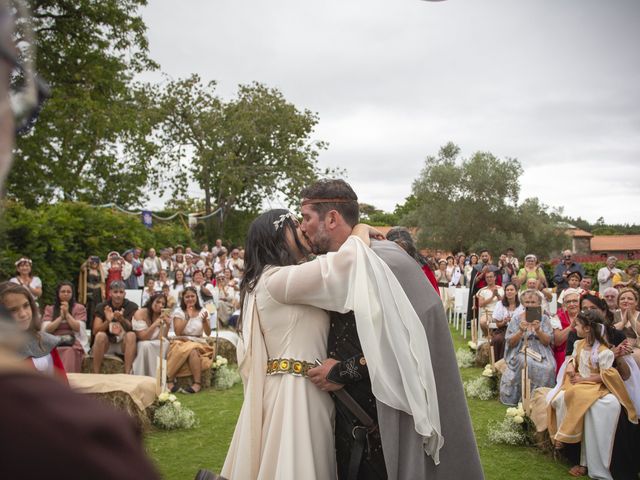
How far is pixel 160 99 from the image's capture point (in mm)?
35531

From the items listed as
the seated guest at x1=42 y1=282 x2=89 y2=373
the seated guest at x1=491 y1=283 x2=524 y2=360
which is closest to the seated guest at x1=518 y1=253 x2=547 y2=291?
the seated guest at x1=491 y1=283 x2=524 y2=360

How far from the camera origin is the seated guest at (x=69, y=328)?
352 inches

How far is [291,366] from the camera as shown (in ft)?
9.85

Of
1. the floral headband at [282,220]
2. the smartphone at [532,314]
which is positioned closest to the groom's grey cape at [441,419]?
the floral headband at [282,220]

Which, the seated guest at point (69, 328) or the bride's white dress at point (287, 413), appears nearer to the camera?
the bride's white dress at point (287, 413)

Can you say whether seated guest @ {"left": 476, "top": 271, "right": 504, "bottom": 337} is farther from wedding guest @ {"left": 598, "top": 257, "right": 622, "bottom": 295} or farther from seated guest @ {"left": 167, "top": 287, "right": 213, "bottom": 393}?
wedding guest @ {"left": 598, "top": 257, "right": 622, "bottom": 295}

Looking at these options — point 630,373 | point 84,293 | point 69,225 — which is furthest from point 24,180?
point 630,373

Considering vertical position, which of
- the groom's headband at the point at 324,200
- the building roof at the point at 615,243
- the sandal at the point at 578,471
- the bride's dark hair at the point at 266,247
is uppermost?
the building roof at the point at 615,243

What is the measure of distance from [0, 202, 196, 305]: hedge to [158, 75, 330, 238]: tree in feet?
50.5

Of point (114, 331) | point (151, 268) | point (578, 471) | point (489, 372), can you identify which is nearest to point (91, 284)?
point (151, 268)

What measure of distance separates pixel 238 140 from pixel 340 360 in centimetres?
3403

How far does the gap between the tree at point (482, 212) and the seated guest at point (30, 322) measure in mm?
39351

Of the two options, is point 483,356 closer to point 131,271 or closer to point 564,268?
point 564,268

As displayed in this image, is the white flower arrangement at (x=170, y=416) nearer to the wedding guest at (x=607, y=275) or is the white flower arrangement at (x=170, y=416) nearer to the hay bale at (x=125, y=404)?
the hay bale at (x=125, y=404)
